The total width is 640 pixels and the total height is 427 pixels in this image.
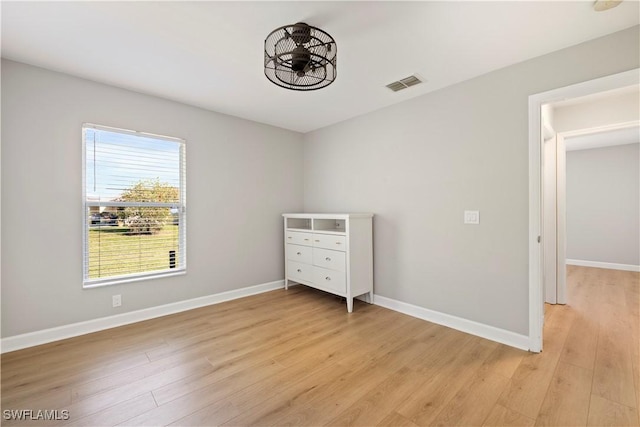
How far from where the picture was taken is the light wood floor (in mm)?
1621

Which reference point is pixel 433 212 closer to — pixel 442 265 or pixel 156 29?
pixel 442 265

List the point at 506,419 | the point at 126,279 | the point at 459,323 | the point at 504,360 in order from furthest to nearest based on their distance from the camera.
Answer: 1. the point at 126,279
2. the point at 459,323
3. the point at 504,360
4. the point at 506,419

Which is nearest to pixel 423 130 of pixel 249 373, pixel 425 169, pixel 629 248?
pixel 425 169

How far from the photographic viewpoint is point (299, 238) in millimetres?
3918

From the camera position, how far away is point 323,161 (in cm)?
427

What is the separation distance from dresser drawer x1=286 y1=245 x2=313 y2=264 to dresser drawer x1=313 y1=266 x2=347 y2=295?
181mm

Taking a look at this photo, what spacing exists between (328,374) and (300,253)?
2017mm

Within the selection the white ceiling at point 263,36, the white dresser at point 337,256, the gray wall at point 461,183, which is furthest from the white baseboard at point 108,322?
the white ceiling at point 263,36

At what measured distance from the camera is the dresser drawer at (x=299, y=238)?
148 inches

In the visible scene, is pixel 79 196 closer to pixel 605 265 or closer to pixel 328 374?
pixel 328 374

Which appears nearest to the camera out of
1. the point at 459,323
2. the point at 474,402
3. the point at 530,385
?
the point at 474,402

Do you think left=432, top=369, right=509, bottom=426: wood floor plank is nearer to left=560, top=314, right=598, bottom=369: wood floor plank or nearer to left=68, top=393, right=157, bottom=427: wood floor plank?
left=560, top=314, right=598, bottom=369: wood floor plank

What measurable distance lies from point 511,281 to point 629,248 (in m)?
5.02

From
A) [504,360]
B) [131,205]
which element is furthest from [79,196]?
[504,360]
